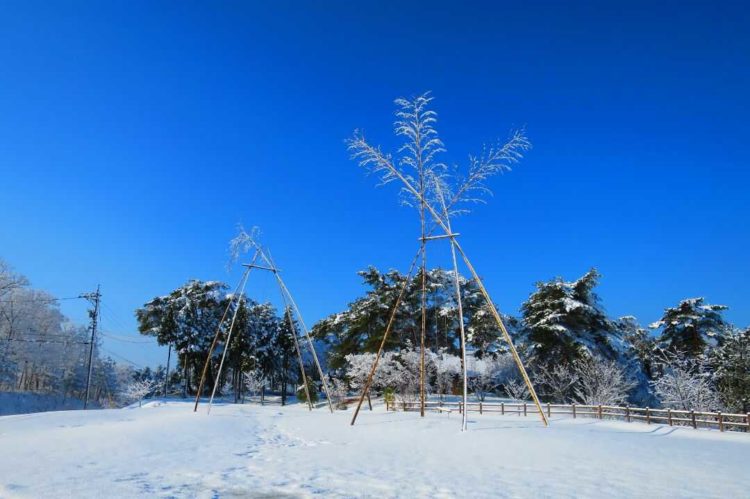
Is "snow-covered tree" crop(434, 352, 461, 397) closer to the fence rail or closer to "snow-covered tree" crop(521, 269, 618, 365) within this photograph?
"snow-covered tree" crop(521, 269, 618, 365)

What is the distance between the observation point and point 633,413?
22.4m

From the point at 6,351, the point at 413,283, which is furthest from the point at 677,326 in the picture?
the point at 6,351

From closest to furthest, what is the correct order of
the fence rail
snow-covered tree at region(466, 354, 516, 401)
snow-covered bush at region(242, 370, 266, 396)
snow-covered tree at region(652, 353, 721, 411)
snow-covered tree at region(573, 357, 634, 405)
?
the fence rail
snow-covered tree at region(652, 353, 721, 411)
snow-covered tree at region(573, 357, 634, 405)
snow-covered tree at region(466, 354, 516, 401)
snow-covered bush at region(242, 370, 266, 396)

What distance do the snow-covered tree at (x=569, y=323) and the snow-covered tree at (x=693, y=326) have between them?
22.1 feet

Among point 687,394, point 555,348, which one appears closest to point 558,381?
point 555,348

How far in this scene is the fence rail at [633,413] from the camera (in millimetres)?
18641

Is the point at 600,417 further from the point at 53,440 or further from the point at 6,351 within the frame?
the point at 6,351

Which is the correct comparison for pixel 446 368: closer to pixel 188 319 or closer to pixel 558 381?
pixel 558 381

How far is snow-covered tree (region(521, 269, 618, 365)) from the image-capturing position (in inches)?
1417

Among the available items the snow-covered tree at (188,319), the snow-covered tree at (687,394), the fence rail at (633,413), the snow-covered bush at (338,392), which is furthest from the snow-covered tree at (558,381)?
the snow-covered tree at (188,319)

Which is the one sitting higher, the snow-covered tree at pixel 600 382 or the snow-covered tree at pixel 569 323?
the snow-covered tree at pixel 569 323

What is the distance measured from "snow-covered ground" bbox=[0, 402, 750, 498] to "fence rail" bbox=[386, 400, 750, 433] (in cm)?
802

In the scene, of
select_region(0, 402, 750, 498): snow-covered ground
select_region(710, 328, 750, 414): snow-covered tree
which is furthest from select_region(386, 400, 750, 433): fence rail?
select_region(0, 402, 750, 498): snow-covered ground

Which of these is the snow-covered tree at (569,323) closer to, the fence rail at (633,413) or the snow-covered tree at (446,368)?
the snow-covered tree at (446,368)
